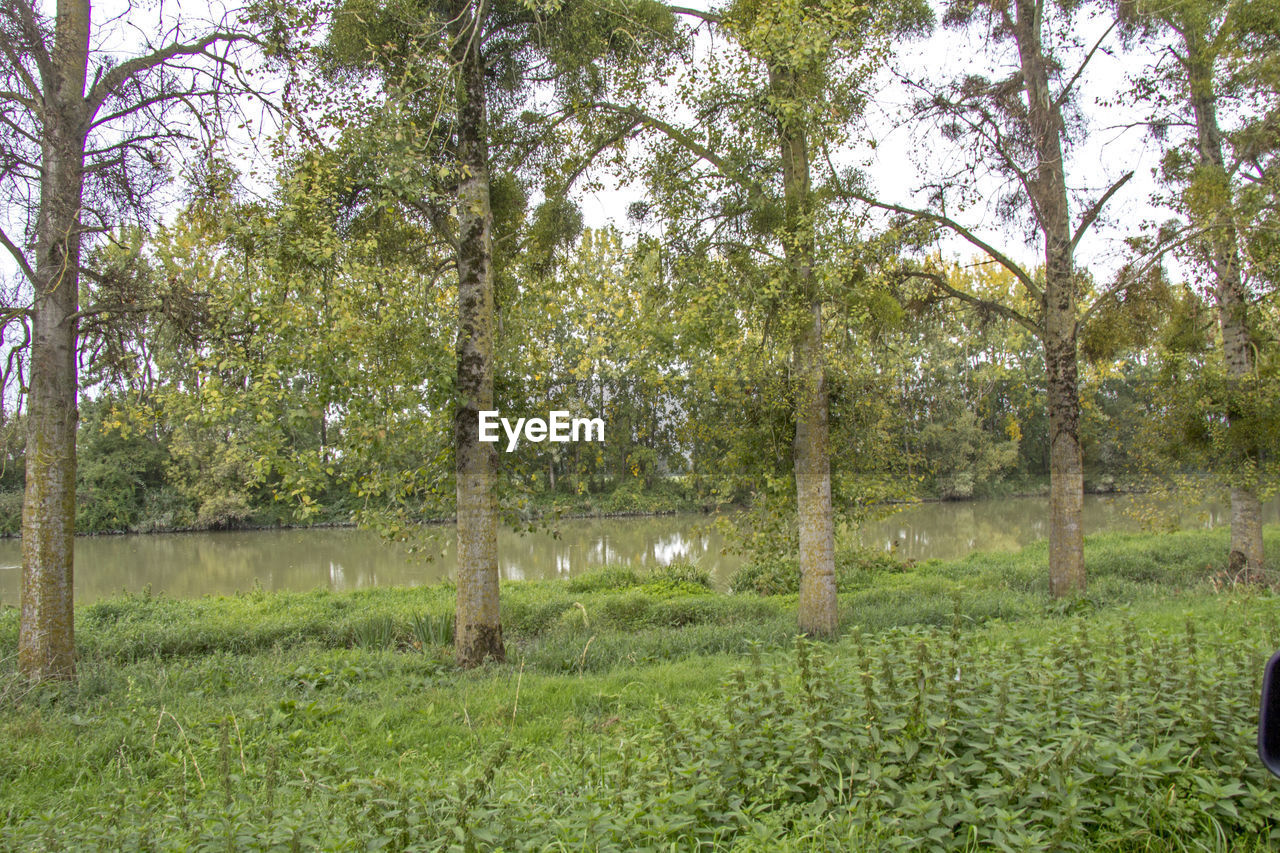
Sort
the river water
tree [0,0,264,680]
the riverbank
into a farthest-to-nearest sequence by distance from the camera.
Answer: the riverbank → the river water → tree [0,0,264,680]

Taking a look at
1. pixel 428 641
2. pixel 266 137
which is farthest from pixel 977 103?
pixel 428 641

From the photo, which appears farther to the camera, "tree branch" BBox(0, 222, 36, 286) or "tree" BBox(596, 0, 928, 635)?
"tree" BBox(596, 0, 928, 635)

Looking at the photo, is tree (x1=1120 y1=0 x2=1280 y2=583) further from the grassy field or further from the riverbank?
the riverbank

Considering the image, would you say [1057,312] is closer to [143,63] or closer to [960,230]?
[960,230]

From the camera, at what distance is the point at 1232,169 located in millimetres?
11734

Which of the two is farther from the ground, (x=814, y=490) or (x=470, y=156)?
(x=470, y=156)

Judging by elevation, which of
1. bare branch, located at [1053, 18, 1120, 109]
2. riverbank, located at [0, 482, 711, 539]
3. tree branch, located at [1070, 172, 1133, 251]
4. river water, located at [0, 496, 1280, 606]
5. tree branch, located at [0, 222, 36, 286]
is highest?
bare branch, located at [1053, 18, 1120, 109]

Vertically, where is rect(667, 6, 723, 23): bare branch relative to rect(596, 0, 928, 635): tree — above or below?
above

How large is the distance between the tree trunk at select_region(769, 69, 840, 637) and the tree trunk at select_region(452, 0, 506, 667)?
352 cm

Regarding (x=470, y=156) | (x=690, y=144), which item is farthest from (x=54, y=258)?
(x=690, y=144)

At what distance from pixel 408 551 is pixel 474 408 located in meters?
7.90

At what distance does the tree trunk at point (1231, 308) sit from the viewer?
38.2 ft

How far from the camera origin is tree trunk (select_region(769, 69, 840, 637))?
29.8 ft

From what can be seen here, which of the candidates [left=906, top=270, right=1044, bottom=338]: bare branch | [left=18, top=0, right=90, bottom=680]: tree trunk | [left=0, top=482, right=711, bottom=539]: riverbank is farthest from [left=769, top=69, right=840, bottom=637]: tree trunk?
[left=0, top=482, right=711, bottom=539]: riverbank
